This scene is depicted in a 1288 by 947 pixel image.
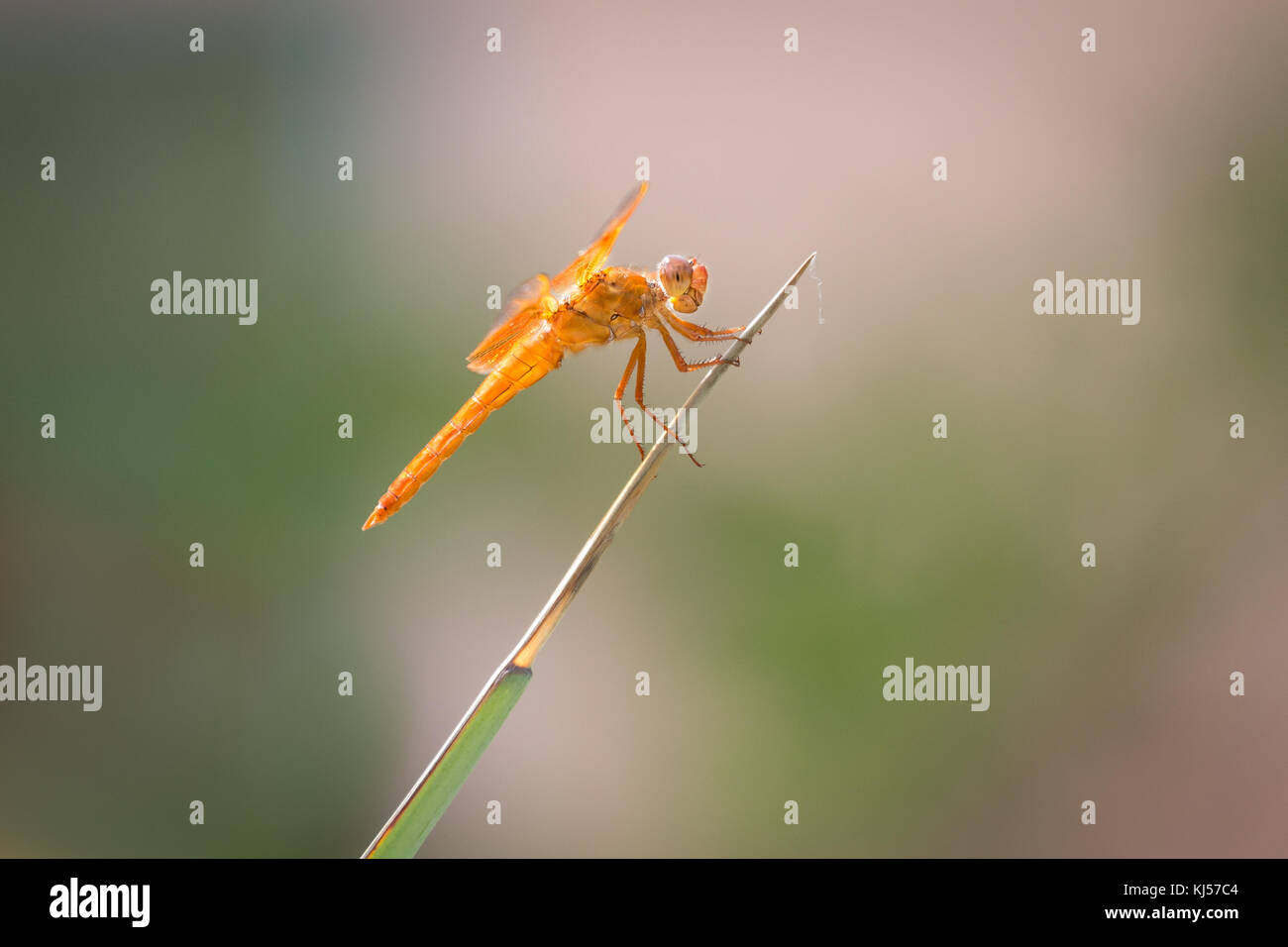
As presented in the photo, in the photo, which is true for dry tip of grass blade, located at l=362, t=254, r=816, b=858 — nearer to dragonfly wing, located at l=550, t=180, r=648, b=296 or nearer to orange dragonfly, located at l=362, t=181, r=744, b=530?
orange dragonfly, located at l=362, t=181, r=744, b=530

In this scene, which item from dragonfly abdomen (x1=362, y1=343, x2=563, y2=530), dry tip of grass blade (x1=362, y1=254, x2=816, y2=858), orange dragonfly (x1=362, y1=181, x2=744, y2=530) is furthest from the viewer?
orange dragonfly (x1=362, y1=181, x2=744, y2=530)

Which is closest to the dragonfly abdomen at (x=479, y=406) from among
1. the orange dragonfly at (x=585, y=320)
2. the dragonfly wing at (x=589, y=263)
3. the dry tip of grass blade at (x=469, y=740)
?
the orange dragonfly at (x=585, y=320)

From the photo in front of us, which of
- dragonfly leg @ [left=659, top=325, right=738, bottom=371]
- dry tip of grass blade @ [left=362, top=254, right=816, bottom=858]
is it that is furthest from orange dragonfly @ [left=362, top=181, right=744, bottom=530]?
dry tip of grass blade @ [left=362, top=254, right=816, bottom=858]

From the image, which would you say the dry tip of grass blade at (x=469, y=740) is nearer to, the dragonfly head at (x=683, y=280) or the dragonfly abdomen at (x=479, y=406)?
the dragonfly abdomen at (x=479, y=406)

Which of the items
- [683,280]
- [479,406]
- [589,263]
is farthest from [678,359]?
[479,406]

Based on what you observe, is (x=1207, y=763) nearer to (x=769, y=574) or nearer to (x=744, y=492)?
(x=769, y=574)

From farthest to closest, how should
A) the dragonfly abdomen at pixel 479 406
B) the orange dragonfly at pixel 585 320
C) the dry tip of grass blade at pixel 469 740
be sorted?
the orange dragonfly at pixel 585 320
the dragonfly abdomen at pixel 479 406
the dry tip of grass blade at pixel 469 740

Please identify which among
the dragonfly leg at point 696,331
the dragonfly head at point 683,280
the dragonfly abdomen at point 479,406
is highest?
the dragonfly head at point 683,280

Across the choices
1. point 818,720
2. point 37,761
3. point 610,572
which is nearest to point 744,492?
point 610,572
